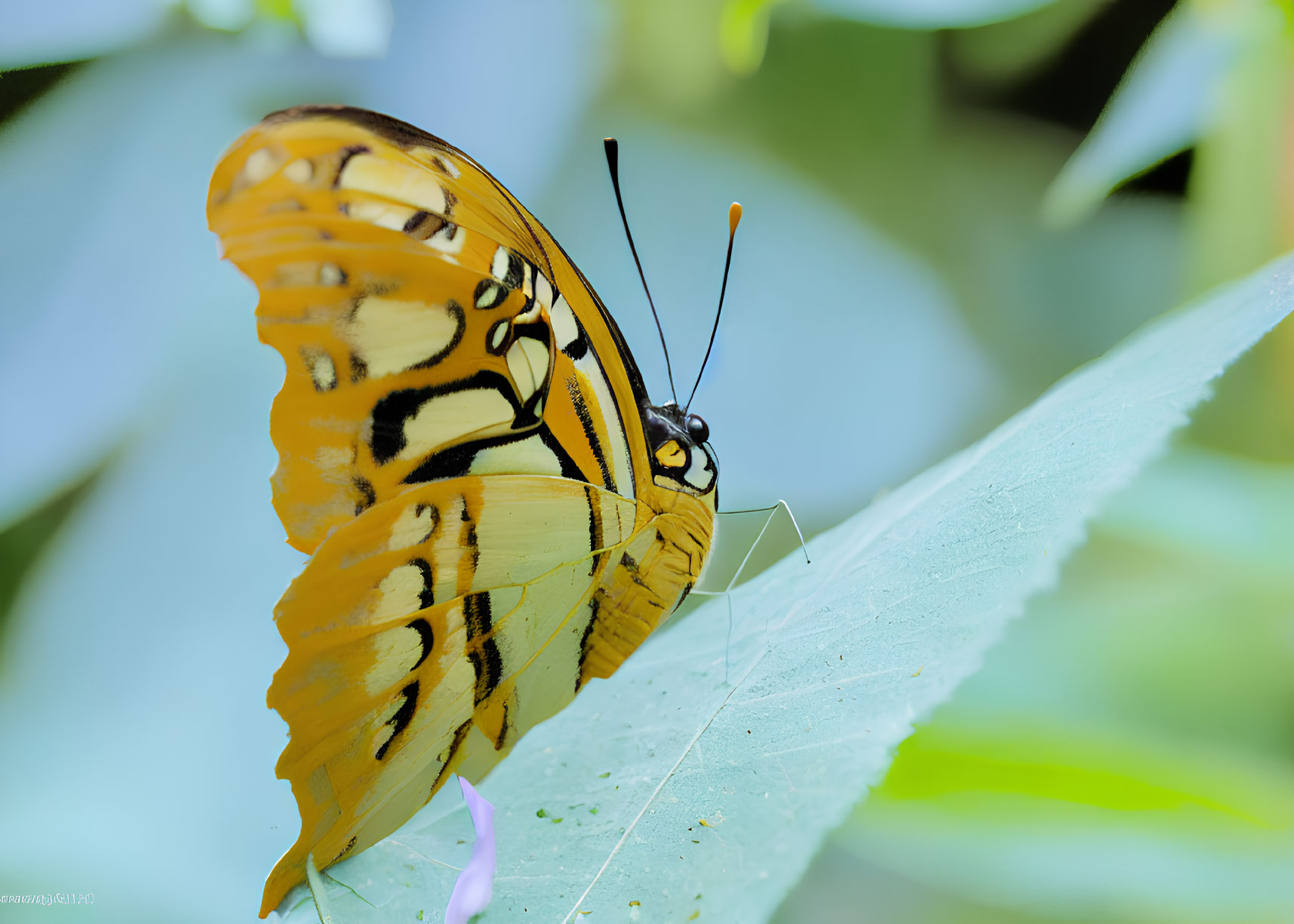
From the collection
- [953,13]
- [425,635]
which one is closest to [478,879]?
[425,635]

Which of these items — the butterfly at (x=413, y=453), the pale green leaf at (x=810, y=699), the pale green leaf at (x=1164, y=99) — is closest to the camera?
the pale green leaf at (x=810, y=699)

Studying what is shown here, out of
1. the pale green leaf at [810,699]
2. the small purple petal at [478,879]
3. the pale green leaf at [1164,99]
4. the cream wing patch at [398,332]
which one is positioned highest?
the pale green leaf at [1164,99]

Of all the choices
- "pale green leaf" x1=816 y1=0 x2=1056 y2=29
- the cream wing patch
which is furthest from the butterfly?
"pale green leaf" x1=816 y1=0 x2=1056 y2=29

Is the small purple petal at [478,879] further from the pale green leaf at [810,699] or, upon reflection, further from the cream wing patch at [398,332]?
the cream wing patch at [398,332]

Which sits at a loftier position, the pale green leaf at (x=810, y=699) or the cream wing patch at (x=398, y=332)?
the cream wing patch at (x=398, y=332)

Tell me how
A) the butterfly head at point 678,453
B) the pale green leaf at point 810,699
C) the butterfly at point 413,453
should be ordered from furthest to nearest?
1. the butterfly head at point 678,453
2. the butterfly at point 413,453
3. the pale green leaf at point 810,699

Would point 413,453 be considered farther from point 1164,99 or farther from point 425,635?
point 1164,99

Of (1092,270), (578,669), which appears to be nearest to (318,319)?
(578,669)

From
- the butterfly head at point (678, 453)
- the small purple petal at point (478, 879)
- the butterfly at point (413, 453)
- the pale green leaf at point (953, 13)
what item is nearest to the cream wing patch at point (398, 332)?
the butterfly at point (413, 453)
